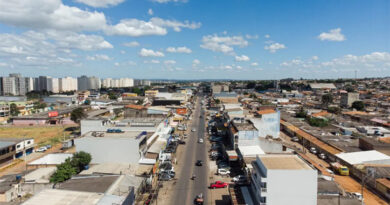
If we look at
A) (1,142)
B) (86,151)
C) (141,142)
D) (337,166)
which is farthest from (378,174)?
(1,142)

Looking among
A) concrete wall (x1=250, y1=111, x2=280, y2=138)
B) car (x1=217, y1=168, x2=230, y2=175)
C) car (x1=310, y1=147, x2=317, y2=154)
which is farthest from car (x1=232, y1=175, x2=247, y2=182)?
car (x1=310, y1=147, x2=317, y2=154)

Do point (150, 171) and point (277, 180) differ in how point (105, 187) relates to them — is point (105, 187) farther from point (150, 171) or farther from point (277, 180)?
point (277, 180)

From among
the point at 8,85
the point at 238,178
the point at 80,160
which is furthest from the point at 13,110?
the point at 8,85

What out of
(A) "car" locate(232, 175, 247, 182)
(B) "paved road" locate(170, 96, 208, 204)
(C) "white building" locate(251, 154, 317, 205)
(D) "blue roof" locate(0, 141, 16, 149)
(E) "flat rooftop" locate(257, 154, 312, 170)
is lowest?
(B) "paved road" locate(170, 96, 208, 204)

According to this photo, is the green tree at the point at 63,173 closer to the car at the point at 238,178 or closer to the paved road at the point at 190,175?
the paved road at the point at 190,175

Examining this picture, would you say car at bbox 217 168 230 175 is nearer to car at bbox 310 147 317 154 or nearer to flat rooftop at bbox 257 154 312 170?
flat rooftop at bbox 257 154 312 170

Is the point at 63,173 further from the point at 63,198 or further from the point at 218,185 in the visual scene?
the point at 218,185
